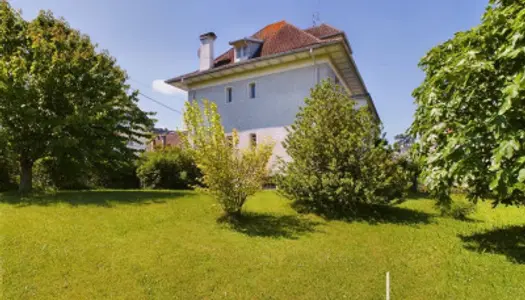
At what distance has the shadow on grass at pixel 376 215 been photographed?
8.63 metres

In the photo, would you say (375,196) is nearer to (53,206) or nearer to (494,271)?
(494,271)

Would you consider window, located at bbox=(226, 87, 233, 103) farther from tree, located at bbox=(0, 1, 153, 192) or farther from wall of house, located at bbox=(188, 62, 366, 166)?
tree, located at bbox=(0, 1, 153, 192)

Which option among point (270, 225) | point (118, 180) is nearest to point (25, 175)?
point (118, 180)

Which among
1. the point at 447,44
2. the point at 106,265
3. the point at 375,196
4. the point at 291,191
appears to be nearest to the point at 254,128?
the point at 291,191

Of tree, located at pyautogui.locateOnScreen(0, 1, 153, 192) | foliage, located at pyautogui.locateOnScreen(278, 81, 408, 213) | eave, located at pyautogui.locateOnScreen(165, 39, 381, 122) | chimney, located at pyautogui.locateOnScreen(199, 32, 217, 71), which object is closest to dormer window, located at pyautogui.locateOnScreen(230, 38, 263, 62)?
eave, located at pyautogui.locateOnScreen(165, 39, 381, 122)

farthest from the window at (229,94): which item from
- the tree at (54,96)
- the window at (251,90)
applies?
the tree at (54,96)

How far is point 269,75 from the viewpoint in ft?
59.7

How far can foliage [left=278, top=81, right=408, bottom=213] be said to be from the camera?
8648 mm

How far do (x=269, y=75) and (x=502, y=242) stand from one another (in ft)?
45.4

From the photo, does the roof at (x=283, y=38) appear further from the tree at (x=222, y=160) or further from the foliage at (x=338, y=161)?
the tree at (x=222, y=160)

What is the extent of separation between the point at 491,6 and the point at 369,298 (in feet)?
17.5

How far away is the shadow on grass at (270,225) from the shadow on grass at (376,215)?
0.87m

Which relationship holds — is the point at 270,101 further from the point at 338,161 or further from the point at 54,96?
the point at 54,96

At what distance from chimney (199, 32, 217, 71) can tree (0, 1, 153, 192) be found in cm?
788
